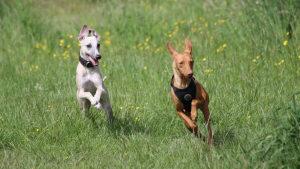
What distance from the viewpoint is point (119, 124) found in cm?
607

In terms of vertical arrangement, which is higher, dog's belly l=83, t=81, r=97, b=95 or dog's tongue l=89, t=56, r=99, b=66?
dog's tongue l=89, t=56, r=99, b=66

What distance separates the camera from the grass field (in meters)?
5.00

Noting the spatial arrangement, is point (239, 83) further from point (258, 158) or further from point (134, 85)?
point (258, 158)

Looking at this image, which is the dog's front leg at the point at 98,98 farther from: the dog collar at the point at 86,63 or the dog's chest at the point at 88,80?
the dog collar at the point at 86,63

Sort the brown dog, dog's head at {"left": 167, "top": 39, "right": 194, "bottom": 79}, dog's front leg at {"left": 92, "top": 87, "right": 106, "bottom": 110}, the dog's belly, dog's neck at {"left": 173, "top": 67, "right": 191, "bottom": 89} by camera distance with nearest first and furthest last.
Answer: dog's head at {"left": 167, "top": 39, "right": 194, "bottom": 79} → the brown dog → dog's neck at {"left": 173, "top": 67, "right": 191, "bottom": 89} → dog's front leg at {"left": 92, "top": 87, "right": 106, "bottom": 110} → the dog's belly

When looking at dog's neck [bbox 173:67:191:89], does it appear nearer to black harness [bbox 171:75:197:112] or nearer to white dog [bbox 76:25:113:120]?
black harness [bbox 171:75:197:112]

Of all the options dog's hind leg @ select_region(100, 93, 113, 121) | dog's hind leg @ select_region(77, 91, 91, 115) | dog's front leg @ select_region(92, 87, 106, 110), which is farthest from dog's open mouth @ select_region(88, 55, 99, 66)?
dog's hind leg @ select_region(77, 91, 91, 115)

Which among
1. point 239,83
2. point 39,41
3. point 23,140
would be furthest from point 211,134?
point 39,41

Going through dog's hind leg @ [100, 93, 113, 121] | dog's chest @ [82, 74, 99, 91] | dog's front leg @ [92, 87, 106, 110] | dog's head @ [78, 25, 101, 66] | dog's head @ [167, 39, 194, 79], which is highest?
dog's head @ [78, 25, 101, 66]

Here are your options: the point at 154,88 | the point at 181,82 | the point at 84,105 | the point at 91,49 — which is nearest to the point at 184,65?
the point at 181,82

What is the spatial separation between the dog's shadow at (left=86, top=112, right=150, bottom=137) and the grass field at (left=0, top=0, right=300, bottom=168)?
0.05 feet

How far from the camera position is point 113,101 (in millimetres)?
6746

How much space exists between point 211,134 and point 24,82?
349cm

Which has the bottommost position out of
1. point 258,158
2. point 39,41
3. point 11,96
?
point 258,158
